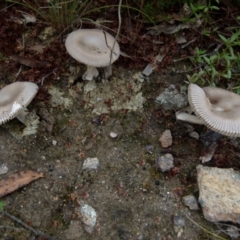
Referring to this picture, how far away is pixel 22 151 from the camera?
2.87 meters

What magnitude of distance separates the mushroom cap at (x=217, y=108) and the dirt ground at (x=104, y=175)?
0.37 meters

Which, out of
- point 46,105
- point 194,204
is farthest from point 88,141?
point 194,204

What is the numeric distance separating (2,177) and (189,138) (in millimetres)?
1461

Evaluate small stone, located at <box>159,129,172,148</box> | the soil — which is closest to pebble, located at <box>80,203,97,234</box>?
the soil

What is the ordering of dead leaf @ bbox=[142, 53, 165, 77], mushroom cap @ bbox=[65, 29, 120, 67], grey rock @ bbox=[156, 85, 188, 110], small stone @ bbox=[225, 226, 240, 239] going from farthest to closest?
dead leaf @ bbox=[142, 53, 165, 77], grey rock @ bbox=[156, 85, 188, 110], mushroom cap @ bbox=[65, 29, 120, 67], small stone @ bbox=[225, 226, 240, 239]

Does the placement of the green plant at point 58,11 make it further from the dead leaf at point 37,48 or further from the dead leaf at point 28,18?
the dead leaf at point 37,48

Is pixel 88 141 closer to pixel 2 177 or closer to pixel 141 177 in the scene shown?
pixel 141 177

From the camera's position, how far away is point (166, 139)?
9.76 feet

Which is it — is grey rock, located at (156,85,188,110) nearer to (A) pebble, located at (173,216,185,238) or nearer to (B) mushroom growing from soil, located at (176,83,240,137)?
(B) mushroom growing from soil, located at (176,83,240,137)

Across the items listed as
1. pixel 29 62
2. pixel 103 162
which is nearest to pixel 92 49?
pixel 29 62

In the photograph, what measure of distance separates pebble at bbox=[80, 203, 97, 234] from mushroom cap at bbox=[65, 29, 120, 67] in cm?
107

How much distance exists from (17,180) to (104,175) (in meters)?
0.63

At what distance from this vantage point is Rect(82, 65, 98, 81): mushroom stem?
3.19 m

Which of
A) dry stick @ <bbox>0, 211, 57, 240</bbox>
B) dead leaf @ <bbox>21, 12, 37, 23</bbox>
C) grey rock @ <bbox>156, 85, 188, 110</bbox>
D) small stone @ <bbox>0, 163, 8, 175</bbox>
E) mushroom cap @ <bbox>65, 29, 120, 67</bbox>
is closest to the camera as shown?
dry stick @ <bbox>0, 211, 57, 240</bbox>
